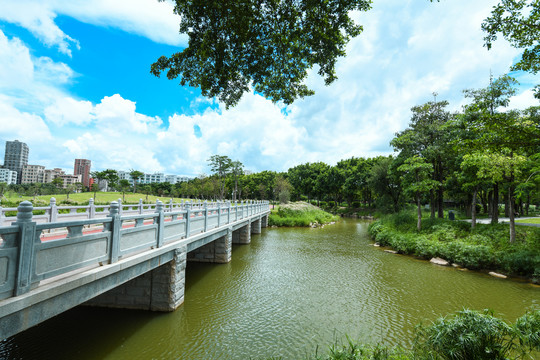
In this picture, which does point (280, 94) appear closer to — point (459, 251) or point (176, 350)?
point (176, 350)

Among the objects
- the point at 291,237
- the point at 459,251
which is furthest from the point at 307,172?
the point at 459,251

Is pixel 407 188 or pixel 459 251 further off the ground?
pixel 407 188

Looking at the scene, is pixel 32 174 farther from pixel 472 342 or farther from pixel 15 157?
pixel 472 342

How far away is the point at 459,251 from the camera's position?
46.6 ft

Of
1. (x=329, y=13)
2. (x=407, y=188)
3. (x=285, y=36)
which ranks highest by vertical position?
(x=329, y=13)

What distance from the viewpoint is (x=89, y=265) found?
15.8 ft

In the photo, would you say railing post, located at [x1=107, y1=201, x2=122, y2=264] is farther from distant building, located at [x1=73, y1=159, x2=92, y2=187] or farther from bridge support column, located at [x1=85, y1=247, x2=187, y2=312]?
distant building, located at [x1=73, y1=159, x2=92, y2=187]

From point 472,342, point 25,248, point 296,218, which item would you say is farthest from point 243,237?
point 25,248

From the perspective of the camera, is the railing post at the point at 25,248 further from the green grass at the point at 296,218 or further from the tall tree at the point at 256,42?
the green grass at the point at 296,218

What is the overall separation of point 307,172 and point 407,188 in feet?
146

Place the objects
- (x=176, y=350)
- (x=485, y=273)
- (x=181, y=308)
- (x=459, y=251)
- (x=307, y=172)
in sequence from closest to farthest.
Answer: (x=176, y=350) < (x=181, y=308) < (x=485, y=273) < (x=459, y=251) < (x=307, y=172)

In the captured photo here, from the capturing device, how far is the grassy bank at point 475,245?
12352 mm

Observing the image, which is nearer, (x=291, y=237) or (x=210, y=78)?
(x=210, y=78)

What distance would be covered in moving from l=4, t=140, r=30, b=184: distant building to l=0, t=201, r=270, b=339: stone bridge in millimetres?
153384
